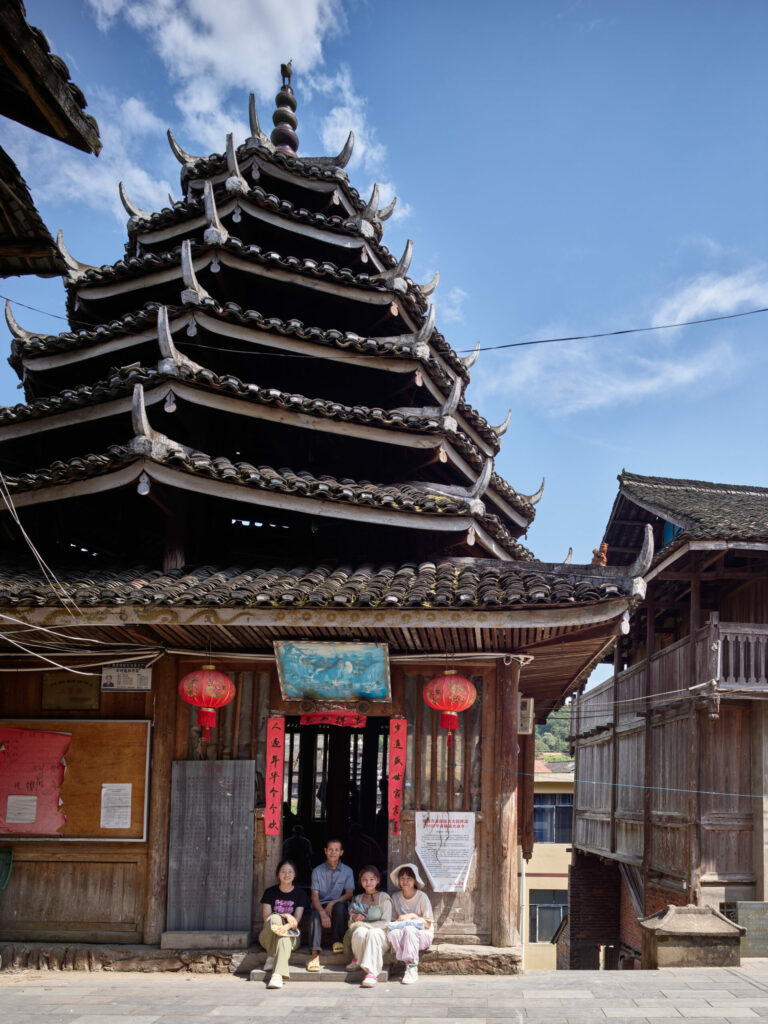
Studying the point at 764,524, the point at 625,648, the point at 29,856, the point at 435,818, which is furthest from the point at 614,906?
the point at 29,856

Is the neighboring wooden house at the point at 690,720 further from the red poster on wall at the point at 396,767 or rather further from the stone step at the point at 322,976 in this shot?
the stone step at the point at 322,976

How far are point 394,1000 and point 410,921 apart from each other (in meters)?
0.90

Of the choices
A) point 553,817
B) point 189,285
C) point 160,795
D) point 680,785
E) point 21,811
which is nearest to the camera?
point 160,795

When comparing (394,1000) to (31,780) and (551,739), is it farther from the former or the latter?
(551,739)

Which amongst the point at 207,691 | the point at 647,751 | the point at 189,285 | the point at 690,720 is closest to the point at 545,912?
the point at 647,751

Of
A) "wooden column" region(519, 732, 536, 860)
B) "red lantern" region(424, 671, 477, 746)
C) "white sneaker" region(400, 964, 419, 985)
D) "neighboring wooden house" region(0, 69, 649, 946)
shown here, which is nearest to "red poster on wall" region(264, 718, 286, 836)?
"neighboring wooden house" region(0, 69, 649, 946)

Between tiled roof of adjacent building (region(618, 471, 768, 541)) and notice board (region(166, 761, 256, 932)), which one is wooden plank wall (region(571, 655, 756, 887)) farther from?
notice board (region(166, 761, 256, 932))

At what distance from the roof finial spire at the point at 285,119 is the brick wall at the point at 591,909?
2023 centimetres

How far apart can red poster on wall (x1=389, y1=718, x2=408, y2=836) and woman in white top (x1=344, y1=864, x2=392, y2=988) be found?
64 centimetres

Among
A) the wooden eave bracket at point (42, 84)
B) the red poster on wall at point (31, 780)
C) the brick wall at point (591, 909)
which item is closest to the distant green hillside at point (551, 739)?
the brick wall at point (591, 909)

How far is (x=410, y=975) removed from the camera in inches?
361

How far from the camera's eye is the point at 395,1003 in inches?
332

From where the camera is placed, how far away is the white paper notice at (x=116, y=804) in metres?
10.0

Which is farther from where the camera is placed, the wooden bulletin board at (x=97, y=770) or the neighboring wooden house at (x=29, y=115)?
the wooden bulletin board at (x=97, y=770)
